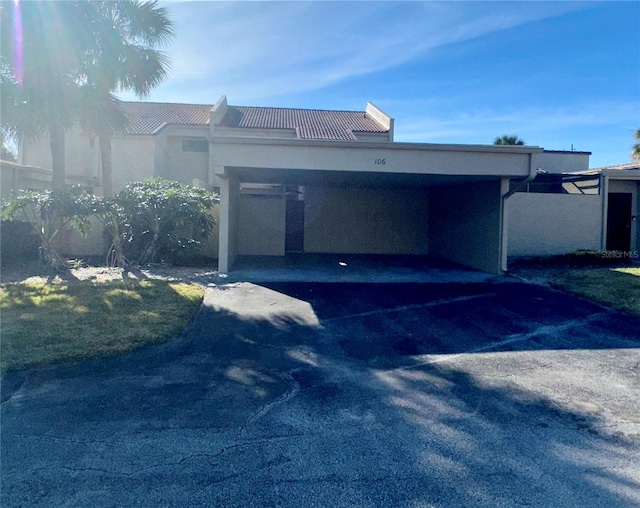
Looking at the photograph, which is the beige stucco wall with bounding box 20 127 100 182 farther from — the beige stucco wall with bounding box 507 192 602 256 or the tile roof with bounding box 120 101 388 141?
the beige stucco wall with bounding box 507 192 602 256

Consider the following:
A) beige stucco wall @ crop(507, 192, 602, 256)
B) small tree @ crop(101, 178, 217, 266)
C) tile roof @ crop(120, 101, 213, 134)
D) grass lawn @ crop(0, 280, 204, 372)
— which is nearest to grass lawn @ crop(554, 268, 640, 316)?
beige stucco wall @ crop(507, 192, 602, 256)

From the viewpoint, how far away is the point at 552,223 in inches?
701

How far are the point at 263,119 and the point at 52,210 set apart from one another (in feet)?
47.4

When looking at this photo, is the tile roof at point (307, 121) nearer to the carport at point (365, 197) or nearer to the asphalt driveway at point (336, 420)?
the carport at point (365, 197)

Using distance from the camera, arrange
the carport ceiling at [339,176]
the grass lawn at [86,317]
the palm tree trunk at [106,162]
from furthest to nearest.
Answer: the palm tree trunk at [106,162] < the carport ceiling at [339,176] < the grass lawn at [86,317]

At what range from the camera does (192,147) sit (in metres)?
23.2

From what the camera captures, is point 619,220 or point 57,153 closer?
point 57,153

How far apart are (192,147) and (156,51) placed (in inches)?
313

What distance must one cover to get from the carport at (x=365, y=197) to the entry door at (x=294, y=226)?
0.13 feet

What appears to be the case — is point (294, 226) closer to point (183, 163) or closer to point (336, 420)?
point (183, 163)

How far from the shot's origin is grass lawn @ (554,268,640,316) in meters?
9.81

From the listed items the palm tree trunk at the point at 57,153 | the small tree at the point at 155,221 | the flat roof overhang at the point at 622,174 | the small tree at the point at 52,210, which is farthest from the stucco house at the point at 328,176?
the palm tree trunk at the point at 57,153

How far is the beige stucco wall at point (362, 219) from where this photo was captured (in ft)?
65.9

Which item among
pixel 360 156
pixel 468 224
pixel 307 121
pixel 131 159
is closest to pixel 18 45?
pixel 131 159
